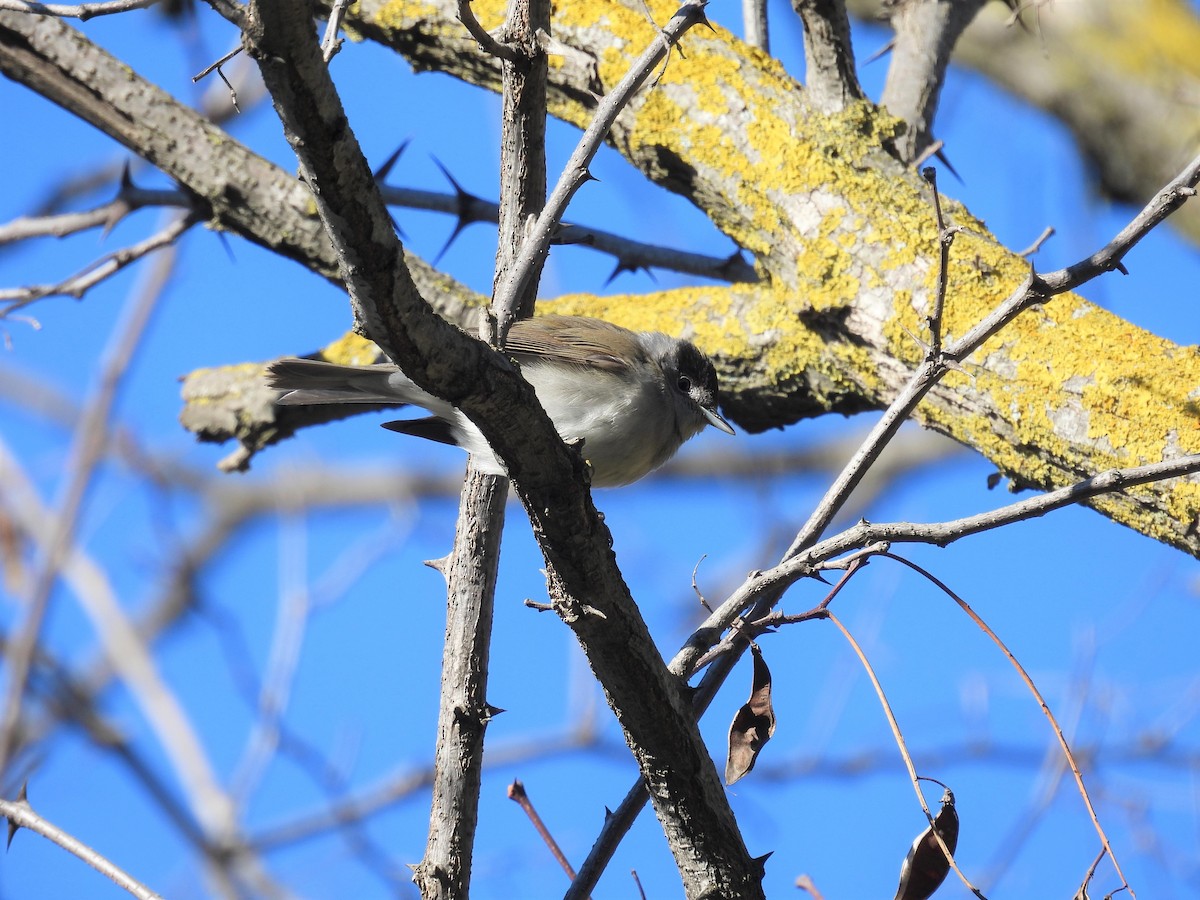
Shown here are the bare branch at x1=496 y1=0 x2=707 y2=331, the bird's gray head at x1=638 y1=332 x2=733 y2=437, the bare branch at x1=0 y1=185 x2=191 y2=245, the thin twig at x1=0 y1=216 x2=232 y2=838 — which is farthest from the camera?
the bare branch at x1=0 y1=185 x2=191 y2=245

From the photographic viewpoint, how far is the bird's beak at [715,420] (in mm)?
4508

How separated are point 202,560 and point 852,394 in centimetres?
960

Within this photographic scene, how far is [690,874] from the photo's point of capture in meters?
2.54

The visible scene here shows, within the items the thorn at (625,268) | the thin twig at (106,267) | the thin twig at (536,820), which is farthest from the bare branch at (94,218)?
the thin twig at (536,820)

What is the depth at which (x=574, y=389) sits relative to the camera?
12.9ft

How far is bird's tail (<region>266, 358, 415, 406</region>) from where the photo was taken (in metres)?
3.76

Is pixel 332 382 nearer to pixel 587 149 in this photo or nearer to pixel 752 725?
pixel 587 149

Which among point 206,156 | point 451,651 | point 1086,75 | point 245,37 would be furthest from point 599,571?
point 1086,75

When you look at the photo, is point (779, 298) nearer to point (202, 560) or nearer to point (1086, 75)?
point (1086, 75)

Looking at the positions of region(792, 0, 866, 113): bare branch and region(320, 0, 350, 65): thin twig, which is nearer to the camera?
region(320, 0, 350, 65): thin twig

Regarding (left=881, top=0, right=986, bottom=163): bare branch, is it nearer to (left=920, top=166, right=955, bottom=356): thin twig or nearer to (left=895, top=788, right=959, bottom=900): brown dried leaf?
(left=920, top=166, right=955, bottom=356): thin twig

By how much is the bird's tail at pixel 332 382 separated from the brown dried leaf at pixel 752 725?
1823mm

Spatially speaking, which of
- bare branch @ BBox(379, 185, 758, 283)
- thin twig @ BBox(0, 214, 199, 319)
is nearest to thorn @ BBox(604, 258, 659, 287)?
bare branch @ BBox(379, 185, 758, 283)

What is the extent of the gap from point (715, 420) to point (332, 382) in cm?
153
